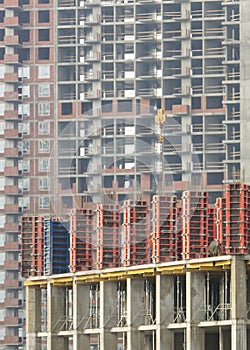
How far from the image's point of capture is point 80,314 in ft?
405

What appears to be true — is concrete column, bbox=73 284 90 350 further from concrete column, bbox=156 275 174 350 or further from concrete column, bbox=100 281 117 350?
concrete column, bbox=156 275 174 350

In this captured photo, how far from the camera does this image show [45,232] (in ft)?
435

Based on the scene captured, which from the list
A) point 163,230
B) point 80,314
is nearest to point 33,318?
point 80,314

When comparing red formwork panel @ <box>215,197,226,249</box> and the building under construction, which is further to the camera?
red formwork panel @ <box>215,197,226,249</box>

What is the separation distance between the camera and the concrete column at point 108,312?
11950 centimetres

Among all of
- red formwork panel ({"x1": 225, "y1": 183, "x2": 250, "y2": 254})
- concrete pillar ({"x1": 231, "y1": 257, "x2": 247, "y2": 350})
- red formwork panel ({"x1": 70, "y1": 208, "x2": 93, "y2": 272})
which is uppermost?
red formwork panel ({"x1": 70, "y1": 208, "x2": 93, "y2": 272})

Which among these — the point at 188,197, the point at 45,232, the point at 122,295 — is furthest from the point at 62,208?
the point at 188,197

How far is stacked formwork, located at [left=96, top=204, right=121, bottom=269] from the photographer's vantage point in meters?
122

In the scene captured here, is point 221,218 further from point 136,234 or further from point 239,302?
point 136,234

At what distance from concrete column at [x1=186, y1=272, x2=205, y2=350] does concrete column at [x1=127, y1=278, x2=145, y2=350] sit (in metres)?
8.75

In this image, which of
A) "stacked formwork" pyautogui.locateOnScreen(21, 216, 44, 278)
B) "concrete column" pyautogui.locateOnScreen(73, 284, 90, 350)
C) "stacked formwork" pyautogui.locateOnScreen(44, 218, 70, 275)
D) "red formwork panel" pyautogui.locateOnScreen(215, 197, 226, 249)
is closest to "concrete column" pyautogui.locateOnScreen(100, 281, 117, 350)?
"concrete column" pyautogui.locateOnScreen(73, 284, 90, 350)

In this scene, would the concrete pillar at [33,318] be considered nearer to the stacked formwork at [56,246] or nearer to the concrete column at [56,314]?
the stacked formwork at [56,246]

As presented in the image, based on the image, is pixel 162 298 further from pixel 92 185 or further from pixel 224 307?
pixel 92 185

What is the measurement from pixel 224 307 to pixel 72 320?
867 inches
